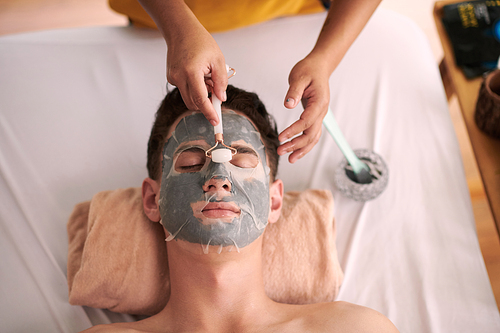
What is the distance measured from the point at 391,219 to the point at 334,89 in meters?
0.70

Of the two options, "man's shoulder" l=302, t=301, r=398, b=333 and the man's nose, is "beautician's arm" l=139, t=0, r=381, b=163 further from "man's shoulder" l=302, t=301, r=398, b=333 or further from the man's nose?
"man's shoulder" l=302, t=301, r=398, b=333

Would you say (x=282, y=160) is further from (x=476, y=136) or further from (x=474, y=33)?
(x=474, y=33)

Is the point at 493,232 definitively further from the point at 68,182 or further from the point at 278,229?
the point at 68,182

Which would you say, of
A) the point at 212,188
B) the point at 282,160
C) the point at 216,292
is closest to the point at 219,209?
the point at 212,188

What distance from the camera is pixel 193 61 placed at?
0.99 meters

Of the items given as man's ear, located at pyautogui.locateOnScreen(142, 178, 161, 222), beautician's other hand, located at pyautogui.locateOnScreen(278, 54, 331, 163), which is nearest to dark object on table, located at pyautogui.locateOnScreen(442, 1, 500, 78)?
beautician's other hand, located at pyautogui.locateOnScreen(278, 54, 331, 163)

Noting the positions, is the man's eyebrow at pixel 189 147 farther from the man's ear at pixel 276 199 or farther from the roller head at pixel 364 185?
the roller head at pixel 364 185

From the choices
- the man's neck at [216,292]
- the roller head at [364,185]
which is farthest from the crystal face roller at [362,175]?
the man's neck at [216,292]

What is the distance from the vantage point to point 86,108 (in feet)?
5.65

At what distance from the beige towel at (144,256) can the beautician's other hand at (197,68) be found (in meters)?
0.57

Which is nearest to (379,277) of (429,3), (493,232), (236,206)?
(236,206)

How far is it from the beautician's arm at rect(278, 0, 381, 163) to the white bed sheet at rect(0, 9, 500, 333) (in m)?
0.48

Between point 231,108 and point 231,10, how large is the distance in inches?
28.2

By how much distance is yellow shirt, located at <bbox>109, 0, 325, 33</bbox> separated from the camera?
169 centimetres
